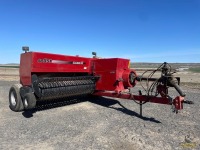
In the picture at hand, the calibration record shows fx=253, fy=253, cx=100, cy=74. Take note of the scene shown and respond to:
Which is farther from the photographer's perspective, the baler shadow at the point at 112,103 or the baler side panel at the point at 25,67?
the baler side panel at the point at 25,67

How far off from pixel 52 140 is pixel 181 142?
9.32ft

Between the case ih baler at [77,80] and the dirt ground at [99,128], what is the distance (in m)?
0.50

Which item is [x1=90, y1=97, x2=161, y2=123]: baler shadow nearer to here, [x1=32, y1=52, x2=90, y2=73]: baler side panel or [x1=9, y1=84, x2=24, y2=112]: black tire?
[x1=32, y1=52, x2=90, y2=73]: baler side panel

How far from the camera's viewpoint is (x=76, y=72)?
924 cm

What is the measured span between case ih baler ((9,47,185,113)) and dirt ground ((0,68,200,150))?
497 mm

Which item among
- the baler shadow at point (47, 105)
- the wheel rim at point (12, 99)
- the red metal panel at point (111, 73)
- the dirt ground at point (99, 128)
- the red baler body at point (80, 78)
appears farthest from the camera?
the wheel rim at point (12, 99)

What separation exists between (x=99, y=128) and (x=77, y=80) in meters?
2.64

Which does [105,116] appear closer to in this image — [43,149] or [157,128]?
[157,128]

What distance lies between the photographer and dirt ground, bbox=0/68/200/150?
5.39 m

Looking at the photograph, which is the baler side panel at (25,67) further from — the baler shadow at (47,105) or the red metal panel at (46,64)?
the baler shadow at (47,105)

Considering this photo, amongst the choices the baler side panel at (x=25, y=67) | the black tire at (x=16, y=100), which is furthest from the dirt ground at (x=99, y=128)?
the baler side panel at (x=25, y=67)

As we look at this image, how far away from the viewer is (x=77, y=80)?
877cm

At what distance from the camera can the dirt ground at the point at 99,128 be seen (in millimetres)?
5387

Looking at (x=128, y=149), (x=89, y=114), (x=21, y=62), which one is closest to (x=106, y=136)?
(x=128, y=149)
